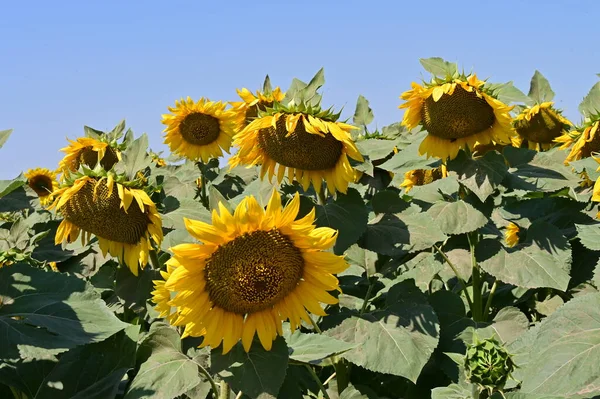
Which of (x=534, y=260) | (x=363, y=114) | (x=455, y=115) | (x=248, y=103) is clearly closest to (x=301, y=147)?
(x=455, y=115)

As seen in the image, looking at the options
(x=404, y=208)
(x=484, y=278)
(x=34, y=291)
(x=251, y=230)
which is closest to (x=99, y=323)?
(x=34, y=291)

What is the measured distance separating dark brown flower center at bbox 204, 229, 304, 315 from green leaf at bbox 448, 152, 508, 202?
3.28 ft

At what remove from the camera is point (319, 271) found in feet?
7.13

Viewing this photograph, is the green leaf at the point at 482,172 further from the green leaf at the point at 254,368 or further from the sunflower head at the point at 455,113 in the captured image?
the green leaf at the point at 254,368

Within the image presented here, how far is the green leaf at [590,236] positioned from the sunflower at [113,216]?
62.8 inches

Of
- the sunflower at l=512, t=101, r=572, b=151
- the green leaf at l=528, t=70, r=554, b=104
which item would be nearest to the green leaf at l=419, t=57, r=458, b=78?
the sunflower at l=512, t=101, r=572, b=151

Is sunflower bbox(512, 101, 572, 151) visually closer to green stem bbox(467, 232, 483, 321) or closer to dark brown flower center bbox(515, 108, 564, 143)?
dark brown flower center bbox(515, 108, 564, 143)

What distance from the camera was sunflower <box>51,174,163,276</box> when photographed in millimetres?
2664

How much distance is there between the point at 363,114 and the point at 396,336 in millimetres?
1871

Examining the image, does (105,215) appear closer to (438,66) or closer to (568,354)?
(438,66)

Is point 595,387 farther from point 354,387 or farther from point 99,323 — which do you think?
point 99,323

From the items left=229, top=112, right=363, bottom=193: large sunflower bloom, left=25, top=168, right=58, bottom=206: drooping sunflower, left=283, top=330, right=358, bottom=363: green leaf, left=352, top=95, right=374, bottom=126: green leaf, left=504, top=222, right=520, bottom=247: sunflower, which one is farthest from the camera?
left=25, top=168, right=58, bottom=206: drooping sunflower

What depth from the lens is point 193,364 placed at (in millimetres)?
2193

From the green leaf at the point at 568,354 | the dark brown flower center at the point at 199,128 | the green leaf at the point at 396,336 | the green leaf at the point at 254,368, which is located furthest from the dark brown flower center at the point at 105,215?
the dark brown flower center at the point at 199,128
